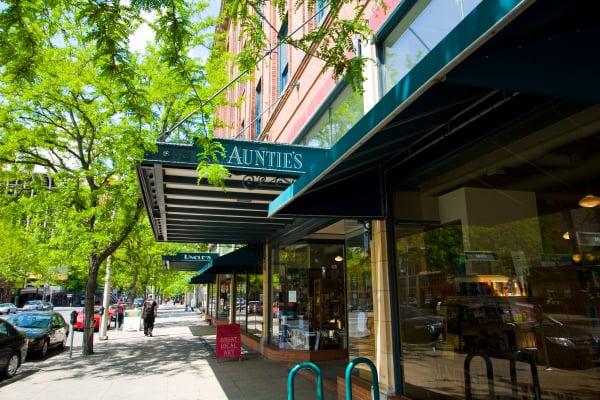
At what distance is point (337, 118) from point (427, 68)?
670cm

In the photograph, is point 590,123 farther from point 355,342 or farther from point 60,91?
point 60,91

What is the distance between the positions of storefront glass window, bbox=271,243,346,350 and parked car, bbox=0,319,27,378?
21.7 ft

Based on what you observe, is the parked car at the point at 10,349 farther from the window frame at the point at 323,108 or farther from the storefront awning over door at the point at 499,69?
the storefront awning over door at the point at 499,69

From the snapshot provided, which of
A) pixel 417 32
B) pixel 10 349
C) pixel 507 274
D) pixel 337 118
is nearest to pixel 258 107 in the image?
pixel 337 118

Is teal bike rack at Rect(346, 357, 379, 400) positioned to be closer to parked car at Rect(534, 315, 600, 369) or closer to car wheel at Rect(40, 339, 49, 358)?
parked car at Rect(534, 315, 600, 369)

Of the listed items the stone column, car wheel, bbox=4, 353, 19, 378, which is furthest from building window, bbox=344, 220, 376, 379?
car wheel, bbox=4, 353, 19, 378

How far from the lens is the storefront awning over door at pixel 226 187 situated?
23.4 feet

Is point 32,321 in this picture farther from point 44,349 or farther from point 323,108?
point 323,108

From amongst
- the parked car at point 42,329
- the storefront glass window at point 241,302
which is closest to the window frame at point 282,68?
the storefront glass window at point 241,302

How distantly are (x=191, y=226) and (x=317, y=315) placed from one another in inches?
175

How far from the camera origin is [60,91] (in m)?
A: 13.6

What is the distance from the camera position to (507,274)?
438cm

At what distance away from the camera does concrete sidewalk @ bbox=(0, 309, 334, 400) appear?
28.8 ft

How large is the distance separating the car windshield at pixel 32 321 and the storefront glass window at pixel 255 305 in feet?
23.5
